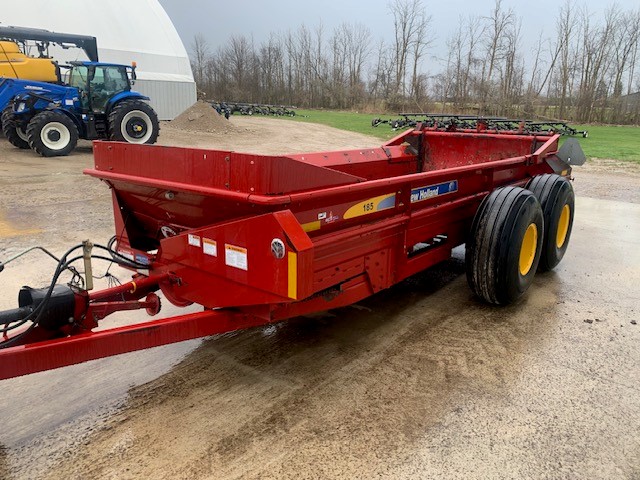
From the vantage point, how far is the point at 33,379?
10.3 ft

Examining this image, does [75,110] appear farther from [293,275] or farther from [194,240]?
[293,275]

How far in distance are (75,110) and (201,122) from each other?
10489mm

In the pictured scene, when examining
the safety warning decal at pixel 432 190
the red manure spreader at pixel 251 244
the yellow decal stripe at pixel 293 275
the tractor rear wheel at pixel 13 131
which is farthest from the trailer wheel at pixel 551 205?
the tractor rear wheel at pixel 13 131

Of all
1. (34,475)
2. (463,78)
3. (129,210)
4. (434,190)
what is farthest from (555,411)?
(463,78)

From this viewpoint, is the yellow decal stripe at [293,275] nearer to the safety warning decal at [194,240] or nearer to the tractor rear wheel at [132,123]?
the safety warning decal at [194,240]

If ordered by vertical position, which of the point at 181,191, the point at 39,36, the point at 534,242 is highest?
the point at 39,36

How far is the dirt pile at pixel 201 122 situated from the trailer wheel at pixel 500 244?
67.6ft

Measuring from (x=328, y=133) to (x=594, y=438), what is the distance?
23572 millimetres

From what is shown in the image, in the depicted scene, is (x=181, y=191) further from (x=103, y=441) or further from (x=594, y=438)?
(x=594, y=438)

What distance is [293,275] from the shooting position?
2516mm

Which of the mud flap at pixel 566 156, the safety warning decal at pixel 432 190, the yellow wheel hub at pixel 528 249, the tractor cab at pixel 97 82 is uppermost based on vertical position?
the tractor cab at pixel 97 82

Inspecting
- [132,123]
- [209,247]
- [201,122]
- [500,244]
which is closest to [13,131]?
[132,123]

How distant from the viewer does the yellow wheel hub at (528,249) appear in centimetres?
441

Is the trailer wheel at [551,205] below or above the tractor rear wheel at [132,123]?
below
